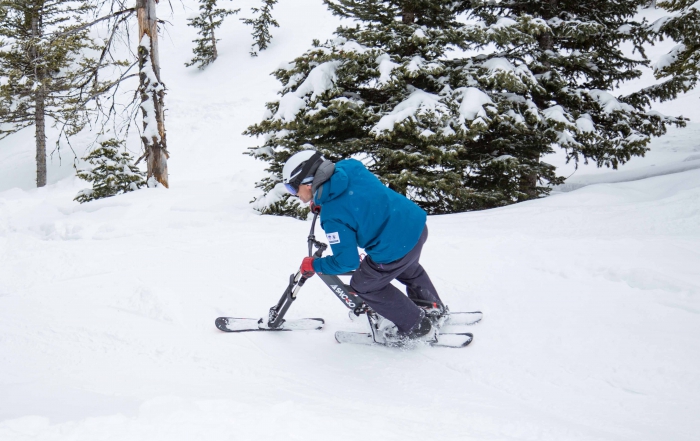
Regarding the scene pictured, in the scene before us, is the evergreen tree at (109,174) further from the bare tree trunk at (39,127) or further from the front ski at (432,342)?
the bare tree trunk at (39,127)

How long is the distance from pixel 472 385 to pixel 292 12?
3902cm

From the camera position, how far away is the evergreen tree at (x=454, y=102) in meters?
7.48

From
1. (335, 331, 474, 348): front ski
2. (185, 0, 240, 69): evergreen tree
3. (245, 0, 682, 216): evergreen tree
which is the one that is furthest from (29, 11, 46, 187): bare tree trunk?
(335, 331, 474, 348): front ski

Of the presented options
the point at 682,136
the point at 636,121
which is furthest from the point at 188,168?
the point at 682,136

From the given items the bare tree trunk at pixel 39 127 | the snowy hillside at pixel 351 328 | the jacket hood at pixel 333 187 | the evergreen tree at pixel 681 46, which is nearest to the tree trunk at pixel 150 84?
the snowy hillside at pixel 351 328

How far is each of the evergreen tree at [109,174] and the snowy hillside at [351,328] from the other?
131 inches

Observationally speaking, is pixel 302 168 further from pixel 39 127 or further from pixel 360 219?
pixel 39 127

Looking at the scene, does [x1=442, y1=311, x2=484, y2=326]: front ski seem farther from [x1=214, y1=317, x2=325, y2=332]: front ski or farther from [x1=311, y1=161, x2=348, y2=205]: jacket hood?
[x1=311, y1=161, x2=348, y2=205]: jacket hood

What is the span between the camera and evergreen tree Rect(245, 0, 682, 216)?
7.48m

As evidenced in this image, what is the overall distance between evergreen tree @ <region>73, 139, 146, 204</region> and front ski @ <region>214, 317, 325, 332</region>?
828 centimetres

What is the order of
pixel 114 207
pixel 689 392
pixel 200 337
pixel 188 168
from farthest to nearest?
1. pixel 188 168
2. pixel 114 207
3. pixel 200 337
4. pixel 689 392

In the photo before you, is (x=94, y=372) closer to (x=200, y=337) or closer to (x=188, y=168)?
(x=200, y=337)

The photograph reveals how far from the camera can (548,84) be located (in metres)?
9.02

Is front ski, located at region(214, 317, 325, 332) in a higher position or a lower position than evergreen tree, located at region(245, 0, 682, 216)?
lower
